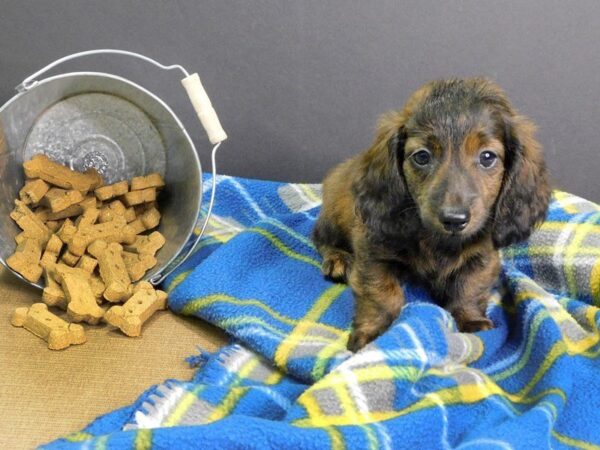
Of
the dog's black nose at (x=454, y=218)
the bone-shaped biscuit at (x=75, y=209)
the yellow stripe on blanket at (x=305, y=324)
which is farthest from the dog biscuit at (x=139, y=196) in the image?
the dog's black nose at (x=454, y=218)

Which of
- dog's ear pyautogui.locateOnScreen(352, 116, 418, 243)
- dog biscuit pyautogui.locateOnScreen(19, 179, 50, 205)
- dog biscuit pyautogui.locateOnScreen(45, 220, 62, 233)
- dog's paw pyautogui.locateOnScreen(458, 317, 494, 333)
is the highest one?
dog's ear pyautogui.locateOnScreen(352, 116, 418, 243)

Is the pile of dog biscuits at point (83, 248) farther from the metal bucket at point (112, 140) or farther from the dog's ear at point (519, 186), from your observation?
the dog's ear at point (519, 186)

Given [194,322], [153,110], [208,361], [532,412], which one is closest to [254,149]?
[153,110]

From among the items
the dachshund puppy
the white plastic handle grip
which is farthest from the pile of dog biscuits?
the dachshund puppy

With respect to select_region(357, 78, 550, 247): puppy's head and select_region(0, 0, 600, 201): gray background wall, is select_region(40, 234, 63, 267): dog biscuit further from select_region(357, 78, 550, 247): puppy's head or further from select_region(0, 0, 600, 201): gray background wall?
select_region(357, 78, 550, 247): puppy's head

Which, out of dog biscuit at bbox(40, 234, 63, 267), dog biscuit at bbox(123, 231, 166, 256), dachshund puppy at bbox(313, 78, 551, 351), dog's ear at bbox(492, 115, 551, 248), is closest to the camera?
dachshund puppy at bbox(313, 78, 551, 351)

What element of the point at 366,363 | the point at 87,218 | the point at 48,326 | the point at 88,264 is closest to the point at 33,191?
the point at 87,218

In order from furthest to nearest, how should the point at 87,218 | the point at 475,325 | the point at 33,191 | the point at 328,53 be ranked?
the point at 328,53
the point at 87,218
the point at 33,191
the point at 475,325

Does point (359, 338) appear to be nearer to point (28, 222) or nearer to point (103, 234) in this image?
point (103, 234)
